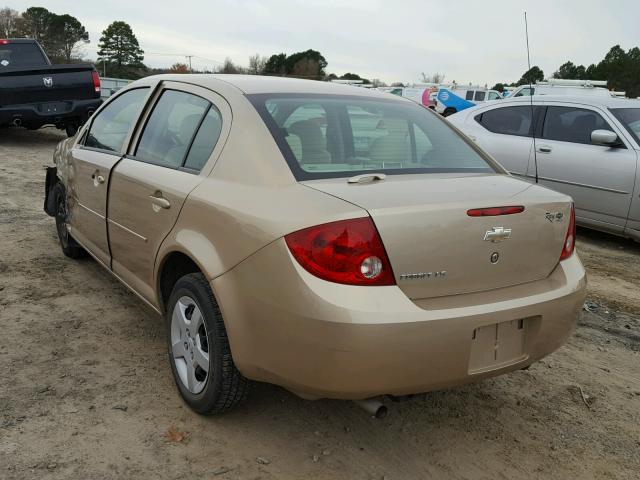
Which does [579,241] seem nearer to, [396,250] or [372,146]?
[372,146]

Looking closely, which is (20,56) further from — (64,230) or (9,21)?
(9,21)

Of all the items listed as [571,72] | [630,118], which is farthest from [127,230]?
[571,72]

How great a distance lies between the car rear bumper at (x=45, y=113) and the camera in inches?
410

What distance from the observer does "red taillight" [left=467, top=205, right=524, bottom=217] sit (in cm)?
229

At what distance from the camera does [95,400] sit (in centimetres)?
289

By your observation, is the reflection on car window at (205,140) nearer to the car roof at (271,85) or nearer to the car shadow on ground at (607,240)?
the car roof at (271,85)

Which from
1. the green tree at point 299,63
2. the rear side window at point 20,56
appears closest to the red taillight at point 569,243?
the rear side window at point 20,56

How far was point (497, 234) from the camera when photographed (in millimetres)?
2322

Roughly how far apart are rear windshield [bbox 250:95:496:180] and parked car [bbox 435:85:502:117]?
2178 cm

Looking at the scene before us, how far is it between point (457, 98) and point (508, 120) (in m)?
20.0

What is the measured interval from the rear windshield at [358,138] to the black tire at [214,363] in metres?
0.67

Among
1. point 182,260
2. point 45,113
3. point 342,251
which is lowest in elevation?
point 182,260

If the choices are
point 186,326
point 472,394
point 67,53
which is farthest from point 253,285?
point 67,53

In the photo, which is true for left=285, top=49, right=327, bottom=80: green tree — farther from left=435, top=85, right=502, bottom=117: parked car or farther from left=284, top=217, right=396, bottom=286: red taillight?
left=284, top=217, right=396, bottom=286: red taillight
